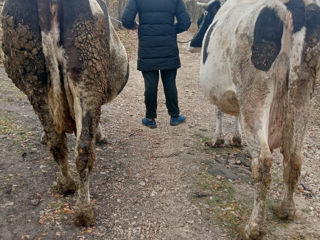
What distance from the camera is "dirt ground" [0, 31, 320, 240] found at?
3.10 meters

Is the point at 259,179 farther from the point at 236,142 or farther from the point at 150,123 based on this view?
the point at 150,123

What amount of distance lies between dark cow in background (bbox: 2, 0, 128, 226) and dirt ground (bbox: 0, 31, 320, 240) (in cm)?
42

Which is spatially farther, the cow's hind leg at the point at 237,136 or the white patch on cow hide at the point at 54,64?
the cow's hind leg at the point at 237,136

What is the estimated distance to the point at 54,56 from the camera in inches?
A: 109

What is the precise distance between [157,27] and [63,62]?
270 centimetres

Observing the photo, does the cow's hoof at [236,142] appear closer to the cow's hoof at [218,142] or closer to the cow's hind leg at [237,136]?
the cow's hind leg at [237,136]

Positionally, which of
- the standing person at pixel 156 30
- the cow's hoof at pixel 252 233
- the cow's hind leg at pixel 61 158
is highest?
the standing person at pixel 156 30

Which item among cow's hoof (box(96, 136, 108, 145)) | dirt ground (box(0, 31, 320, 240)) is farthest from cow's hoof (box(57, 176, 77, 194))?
cow's hoof (box(96, 136, 108, 145))

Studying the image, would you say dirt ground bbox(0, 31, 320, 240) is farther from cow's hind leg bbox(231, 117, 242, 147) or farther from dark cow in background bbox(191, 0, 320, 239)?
dark cow in background bbox(191, 0, 320, 239)

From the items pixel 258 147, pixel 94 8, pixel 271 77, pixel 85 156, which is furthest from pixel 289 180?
pixel 94 8

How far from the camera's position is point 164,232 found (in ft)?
10.2

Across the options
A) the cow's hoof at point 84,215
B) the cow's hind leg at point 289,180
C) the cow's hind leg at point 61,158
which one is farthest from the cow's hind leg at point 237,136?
the cow's hoof at point 84,215

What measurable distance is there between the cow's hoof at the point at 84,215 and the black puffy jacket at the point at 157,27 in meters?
2.92

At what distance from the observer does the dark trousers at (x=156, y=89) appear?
18.1 feet
